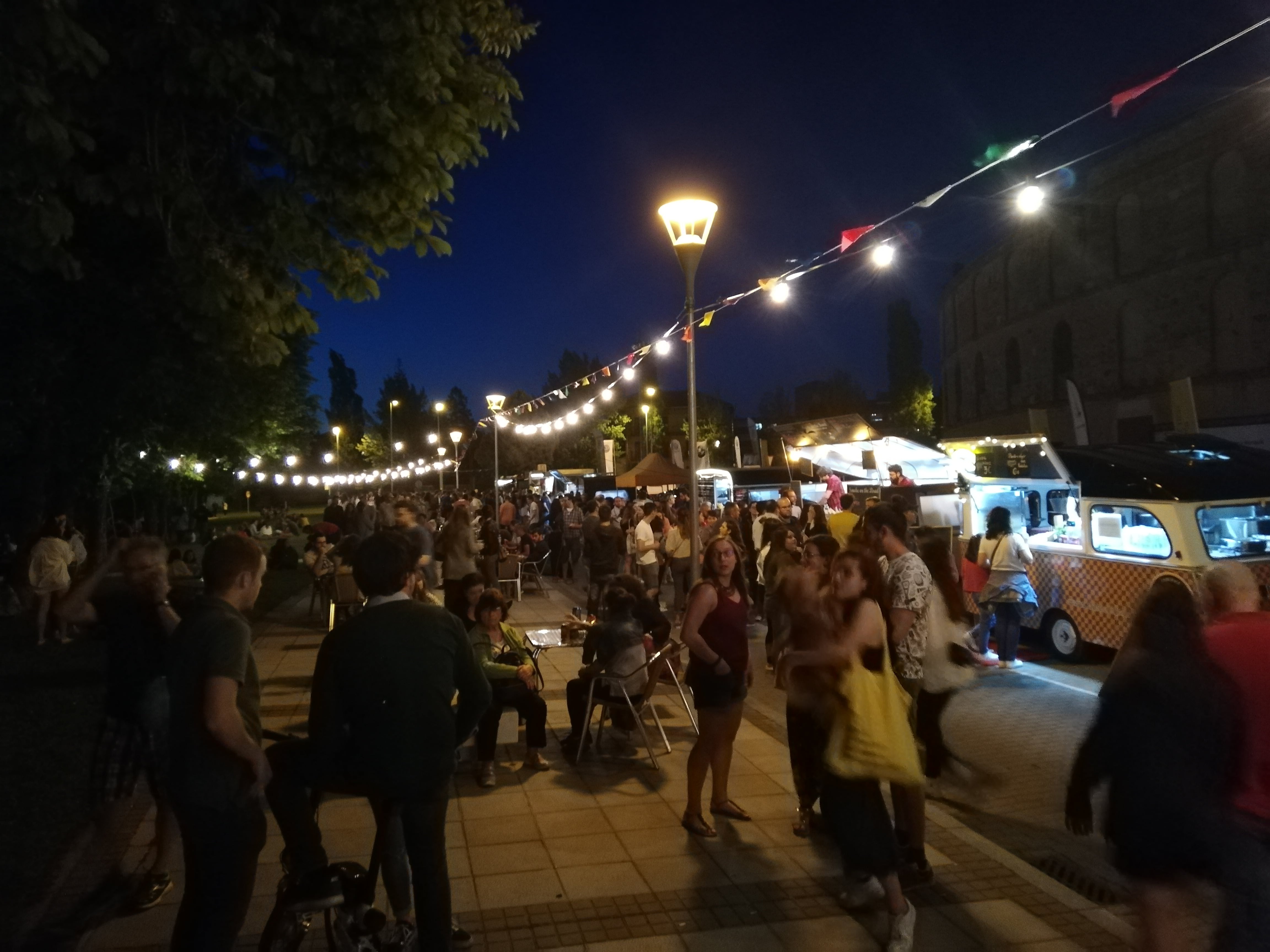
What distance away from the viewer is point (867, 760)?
435 centimetres

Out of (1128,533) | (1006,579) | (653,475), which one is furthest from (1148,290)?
(1006,579)

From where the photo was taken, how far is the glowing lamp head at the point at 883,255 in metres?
10.7

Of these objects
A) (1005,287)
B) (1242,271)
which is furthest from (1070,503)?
(1005,287)

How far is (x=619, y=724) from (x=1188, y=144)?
29463 millimetres

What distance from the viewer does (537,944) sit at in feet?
14.4

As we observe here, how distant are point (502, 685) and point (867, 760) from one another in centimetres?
316

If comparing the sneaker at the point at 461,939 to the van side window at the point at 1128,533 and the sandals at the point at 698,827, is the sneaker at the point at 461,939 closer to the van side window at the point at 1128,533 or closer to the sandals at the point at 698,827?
the sandals at the point at 698,827

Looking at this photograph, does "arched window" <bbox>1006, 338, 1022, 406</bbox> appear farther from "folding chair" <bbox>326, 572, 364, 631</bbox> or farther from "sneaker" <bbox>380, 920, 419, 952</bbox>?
"sneaker" <bbox>380, 920, 419, 952</bbox>

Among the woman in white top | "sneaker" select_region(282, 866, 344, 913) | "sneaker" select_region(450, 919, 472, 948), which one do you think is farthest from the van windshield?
"sneaker" select_region(282, 866, 344, 913)

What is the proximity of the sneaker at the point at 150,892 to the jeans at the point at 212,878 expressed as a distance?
1.73 meters

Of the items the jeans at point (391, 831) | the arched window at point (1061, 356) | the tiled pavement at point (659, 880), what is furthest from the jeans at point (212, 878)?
the arched window at point (1061, 356)

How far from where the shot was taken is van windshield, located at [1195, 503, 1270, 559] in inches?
380

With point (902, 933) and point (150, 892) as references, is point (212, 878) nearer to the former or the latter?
point (150, 892)

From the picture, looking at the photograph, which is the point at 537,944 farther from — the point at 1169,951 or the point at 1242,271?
the point at 1242,271
